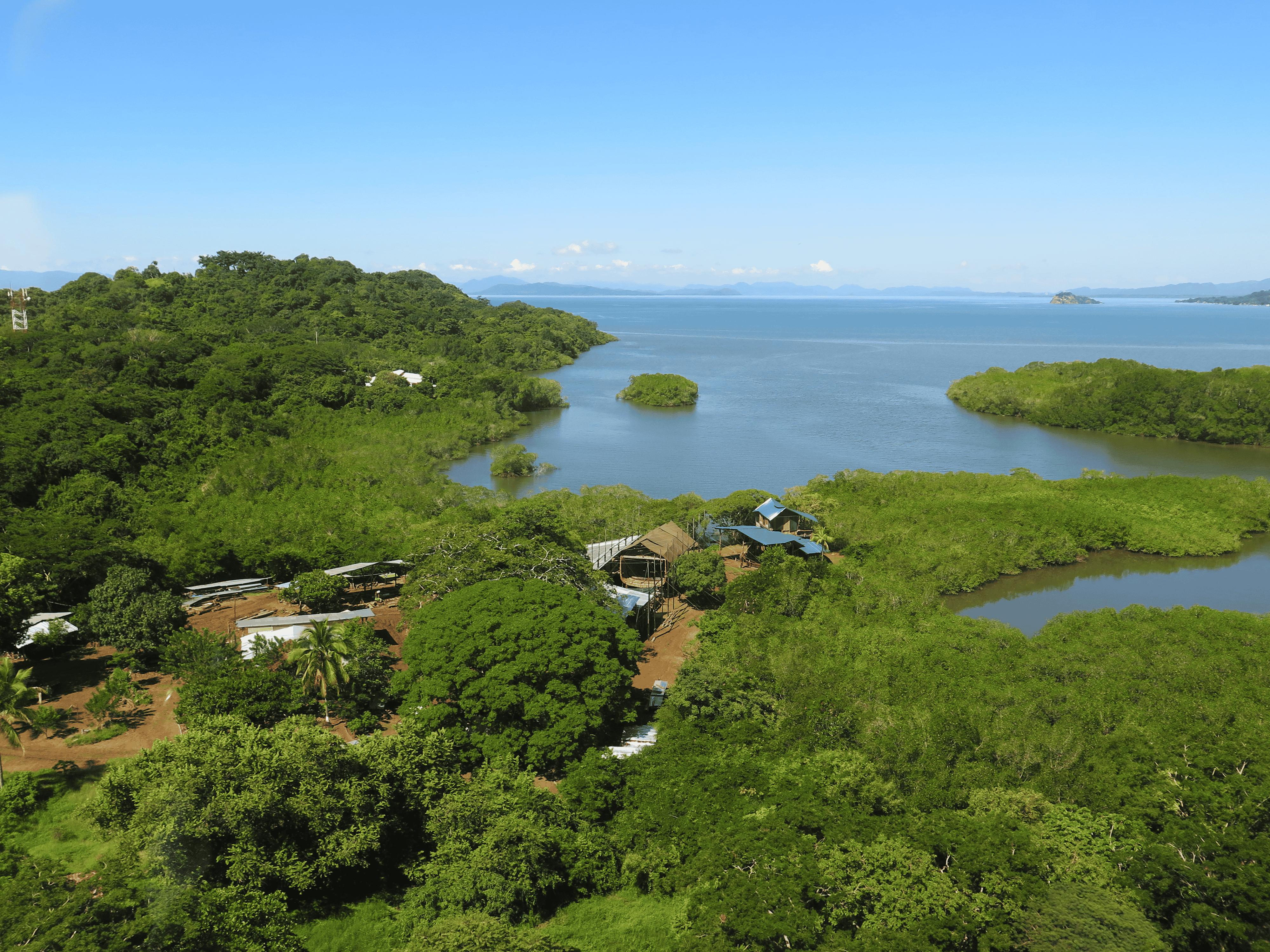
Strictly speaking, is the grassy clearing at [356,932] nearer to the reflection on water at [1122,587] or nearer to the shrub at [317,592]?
the shrub at [317,592]

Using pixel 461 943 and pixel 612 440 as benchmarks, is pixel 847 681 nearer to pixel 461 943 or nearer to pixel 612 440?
pixel 461 943

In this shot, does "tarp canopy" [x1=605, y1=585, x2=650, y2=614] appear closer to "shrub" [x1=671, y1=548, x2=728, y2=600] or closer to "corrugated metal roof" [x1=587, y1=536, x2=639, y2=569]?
"shrub" [x1=671, y1=548, x2=728, y2=600]

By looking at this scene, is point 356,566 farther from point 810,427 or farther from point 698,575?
point 810,427

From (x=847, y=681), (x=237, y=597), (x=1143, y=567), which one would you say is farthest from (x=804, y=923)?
(x=1143, y=567)

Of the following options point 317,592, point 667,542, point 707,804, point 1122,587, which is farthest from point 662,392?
point 707,804

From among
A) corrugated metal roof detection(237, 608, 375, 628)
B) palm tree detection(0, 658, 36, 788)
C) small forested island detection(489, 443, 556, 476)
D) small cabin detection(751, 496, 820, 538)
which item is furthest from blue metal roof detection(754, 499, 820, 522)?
palm tree detection(0, 658, 36, 788)

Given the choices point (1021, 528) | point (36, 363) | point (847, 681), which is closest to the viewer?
point (847, 681)
